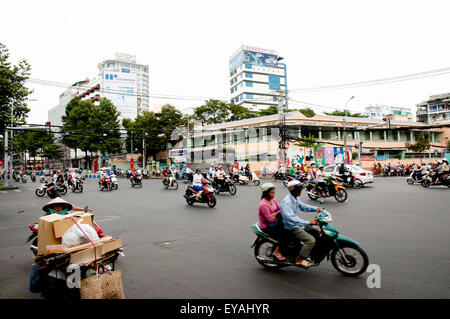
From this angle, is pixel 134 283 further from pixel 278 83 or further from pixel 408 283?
pixel 278 83

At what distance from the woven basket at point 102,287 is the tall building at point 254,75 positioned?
79.6m

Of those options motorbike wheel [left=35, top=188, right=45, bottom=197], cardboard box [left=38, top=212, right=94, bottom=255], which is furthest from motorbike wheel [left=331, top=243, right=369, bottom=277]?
motorbike wheel [left=35, top=188, right=45, bottom=197]

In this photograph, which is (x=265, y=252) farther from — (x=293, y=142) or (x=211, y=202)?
(x=293, y=142)

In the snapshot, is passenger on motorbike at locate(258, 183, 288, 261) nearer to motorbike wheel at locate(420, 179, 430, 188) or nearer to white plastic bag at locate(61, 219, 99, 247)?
white plastic bag at locate(61, 219, 99, 247)

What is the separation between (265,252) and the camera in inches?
180

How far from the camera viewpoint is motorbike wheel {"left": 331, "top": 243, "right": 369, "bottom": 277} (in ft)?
→ 13.0

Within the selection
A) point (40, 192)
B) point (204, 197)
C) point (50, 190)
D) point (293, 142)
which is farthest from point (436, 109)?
point (40, 192)

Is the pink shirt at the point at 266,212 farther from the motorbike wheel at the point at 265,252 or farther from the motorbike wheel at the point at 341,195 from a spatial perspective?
the motorbike wheel at the point at 341,195

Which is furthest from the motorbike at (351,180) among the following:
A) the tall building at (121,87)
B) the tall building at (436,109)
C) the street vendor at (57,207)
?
the tall building at (121,87)

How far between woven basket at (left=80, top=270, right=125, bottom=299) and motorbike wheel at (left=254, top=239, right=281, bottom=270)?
7.12 ft

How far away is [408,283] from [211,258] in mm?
2943

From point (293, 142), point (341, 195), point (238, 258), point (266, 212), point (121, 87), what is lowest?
point (238, 258)

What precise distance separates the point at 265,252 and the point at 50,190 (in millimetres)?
14606
